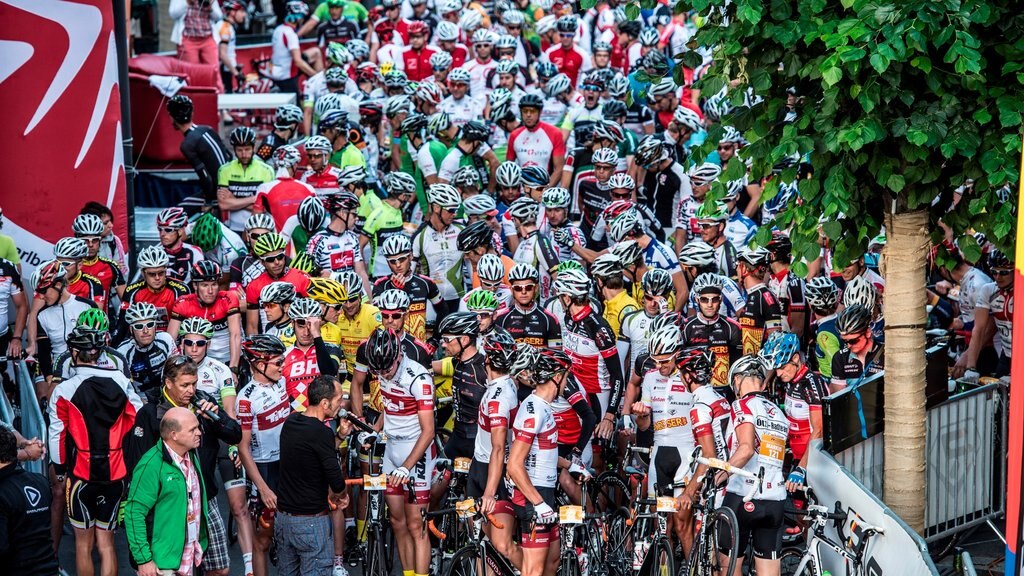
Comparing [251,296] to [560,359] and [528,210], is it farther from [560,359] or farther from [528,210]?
[560,359]

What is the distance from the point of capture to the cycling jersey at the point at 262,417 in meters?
11.2

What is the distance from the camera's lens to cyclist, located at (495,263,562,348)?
12.1m

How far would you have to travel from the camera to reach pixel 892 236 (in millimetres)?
9844

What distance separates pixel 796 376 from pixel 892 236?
5.50 feet

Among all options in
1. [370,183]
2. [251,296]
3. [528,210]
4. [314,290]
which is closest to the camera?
[314,290]

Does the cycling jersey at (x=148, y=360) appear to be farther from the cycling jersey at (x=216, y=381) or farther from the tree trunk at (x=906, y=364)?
the tree trunk at (x=906, y=364)

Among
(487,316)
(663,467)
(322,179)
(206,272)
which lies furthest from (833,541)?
(322,179)

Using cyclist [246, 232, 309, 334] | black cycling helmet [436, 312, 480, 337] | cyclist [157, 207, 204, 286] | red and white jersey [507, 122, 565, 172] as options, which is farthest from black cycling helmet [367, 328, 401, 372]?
red and white jersey [507, 122, 565, 172]

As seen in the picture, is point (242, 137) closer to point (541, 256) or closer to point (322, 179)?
point (322, 179)

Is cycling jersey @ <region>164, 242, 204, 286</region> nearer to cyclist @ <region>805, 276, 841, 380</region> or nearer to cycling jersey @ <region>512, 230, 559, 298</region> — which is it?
cycling jersey @ <region>512, 230, 559, 298</region>

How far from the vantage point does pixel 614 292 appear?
13.0m

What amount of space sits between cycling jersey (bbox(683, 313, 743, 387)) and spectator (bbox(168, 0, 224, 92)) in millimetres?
11698

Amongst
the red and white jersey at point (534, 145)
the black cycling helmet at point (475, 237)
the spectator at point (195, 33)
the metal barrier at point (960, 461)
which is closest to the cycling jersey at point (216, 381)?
the black cycling helmet at point (475, 237)

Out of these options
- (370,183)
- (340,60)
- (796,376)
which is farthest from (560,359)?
(340,60)
